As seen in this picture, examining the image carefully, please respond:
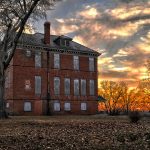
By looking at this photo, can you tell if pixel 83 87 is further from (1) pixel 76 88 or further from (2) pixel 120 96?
(2) pixel 120 96

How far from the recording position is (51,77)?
5456 centimetres

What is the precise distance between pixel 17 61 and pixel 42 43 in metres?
5.36

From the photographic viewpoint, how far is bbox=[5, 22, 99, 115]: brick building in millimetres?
51562

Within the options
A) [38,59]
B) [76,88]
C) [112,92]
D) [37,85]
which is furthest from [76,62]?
[112,92]

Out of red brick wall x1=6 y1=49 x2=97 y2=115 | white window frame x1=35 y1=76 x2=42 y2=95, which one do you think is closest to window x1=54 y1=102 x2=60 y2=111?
red brick wall x1=6 y1=49 x2=97 y2=115

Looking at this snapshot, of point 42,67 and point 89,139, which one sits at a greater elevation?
point 42,67

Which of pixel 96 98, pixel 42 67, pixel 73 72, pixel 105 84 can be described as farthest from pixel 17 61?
pixel 105 84

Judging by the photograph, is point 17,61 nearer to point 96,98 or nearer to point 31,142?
point 96,98

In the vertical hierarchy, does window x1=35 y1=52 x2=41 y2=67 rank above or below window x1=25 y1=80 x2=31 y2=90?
above

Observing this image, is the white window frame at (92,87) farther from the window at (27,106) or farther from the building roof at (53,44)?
the window at (27,106)

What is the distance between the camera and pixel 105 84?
110 meters

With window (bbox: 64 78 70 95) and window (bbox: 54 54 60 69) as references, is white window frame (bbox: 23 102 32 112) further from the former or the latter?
window (bbox: 54 54 60 69)

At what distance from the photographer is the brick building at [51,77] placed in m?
51.6

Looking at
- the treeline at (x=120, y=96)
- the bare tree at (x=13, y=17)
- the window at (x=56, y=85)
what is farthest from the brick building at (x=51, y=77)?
the treeline at (x=120, y=96)
